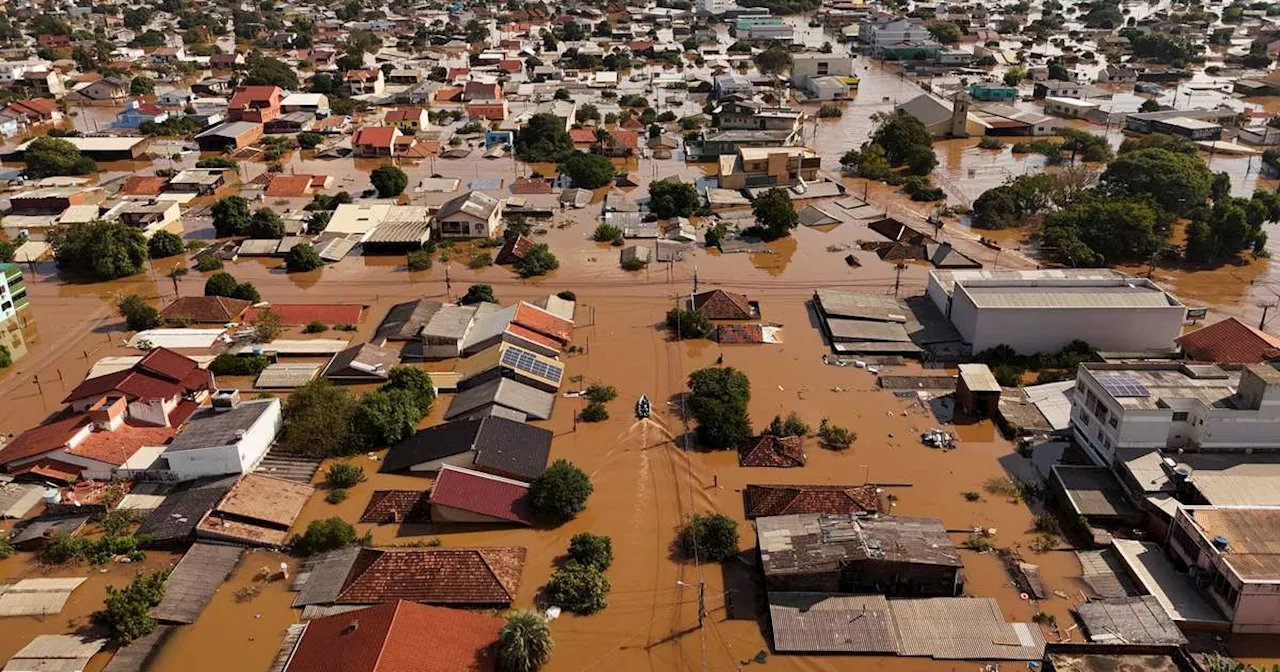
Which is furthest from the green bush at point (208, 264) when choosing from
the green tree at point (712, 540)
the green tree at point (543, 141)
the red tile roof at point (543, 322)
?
the green tree at point (712, 540)

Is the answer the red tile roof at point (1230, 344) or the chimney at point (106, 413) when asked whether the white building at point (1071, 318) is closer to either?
the red tile roof at point (1230, 344)

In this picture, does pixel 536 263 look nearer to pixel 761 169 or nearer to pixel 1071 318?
pixel 761 169

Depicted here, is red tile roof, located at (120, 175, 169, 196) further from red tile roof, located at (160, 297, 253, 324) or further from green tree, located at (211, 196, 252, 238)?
red tile roof, located at (160, 297, 253, 324)

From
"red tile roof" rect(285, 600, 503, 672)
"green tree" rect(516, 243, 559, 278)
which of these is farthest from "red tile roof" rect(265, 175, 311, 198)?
"red tile roof" rect(285, 600, 503, 672)

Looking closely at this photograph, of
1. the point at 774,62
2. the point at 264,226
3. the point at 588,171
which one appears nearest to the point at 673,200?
the point at 588,171

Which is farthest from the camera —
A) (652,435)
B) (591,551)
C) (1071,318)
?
(1071,318)

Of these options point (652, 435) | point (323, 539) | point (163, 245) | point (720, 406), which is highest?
point (163, 245)
